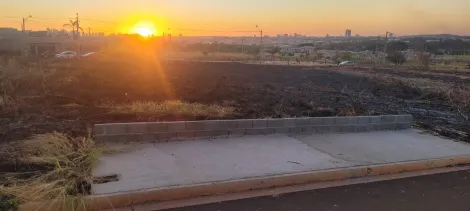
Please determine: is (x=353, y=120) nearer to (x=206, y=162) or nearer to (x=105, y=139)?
(x=206, y=162)

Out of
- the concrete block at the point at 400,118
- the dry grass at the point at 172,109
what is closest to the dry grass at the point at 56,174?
the dry grass at the point at 172,109

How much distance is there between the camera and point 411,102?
16656mm

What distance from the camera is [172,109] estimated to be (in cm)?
1052

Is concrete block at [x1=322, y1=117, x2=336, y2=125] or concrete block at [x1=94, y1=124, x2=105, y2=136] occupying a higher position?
concrete block at [x1=94, y1=124, x2=105, y2=136]

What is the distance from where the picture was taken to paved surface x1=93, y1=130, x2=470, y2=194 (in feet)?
20.4

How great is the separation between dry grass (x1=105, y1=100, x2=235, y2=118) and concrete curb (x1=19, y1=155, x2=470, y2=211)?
4.10 meters

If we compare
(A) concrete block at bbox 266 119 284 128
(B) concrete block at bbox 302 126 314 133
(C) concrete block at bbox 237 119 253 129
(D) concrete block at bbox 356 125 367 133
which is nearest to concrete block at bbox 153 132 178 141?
(C) concrete block at bbox 237 119 253 129

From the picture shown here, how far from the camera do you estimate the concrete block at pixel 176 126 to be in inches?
321

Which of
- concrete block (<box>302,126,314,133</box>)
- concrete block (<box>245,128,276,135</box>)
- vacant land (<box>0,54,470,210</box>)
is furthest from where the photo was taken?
concrete block (<box>302,126,314,133</box>)

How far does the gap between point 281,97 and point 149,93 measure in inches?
181

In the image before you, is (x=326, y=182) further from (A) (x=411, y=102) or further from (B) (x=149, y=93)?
(A) (x=411, y=102)

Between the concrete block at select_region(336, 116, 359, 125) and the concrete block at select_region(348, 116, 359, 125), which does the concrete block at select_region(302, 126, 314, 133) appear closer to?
the concrete block at select_region(336, 116, 359, 125)

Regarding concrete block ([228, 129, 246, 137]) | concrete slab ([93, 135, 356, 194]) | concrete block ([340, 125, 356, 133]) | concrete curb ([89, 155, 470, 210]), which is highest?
concrete block ([228, 129, 246, 137])

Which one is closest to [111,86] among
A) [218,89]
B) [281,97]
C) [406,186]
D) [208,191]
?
[218,89]
